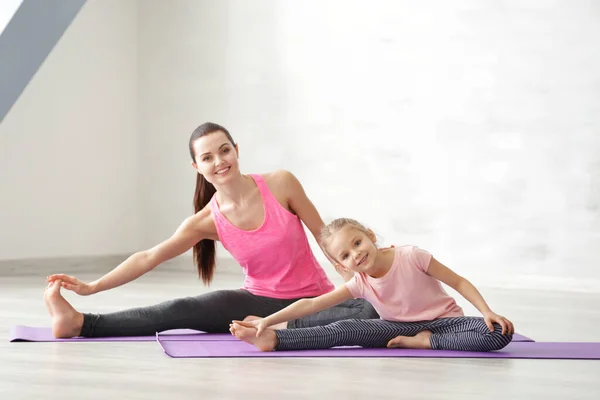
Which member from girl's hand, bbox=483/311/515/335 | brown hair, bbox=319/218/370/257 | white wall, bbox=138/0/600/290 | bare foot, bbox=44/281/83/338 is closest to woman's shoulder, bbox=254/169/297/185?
brown hair, bbox=319/218/370/257

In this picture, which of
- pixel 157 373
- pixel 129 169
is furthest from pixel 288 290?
pixel 129 169

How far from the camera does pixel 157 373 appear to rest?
242 cm

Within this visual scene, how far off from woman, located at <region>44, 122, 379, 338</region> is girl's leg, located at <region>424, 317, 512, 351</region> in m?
0.31

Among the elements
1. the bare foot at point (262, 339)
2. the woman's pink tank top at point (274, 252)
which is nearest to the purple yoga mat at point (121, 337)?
the woman's pink tank top at point (274, 252)

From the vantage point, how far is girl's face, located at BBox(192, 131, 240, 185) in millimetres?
3055

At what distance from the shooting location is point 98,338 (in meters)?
3.07

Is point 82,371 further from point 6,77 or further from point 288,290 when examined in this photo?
point 6,77

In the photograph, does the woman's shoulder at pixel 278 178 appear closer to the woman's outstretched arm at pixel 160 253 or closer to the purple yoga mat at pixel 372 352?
the woman's outstretched arm at pixel 160 253

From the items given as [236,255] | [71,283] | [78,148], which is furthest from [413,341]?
[78,148]

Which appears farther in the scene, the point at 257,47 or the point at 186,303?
the point at 257,47

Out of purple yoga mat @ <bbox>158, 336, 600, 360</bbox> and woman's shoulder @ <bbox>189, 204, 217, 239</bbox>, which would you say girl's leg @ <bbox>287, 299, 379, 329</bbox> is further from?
woman's shoulder @ <bbox>189, 204, 217, 239</bbox>

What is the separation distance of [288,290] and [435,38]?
2822 mm

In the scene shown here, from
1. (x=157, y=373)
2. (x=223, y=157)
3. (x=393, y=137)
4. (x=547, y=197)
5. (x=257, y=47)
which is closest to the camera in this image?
(x=157, y=373)

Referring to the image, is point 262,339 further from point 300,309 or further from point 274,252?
point 274,252
